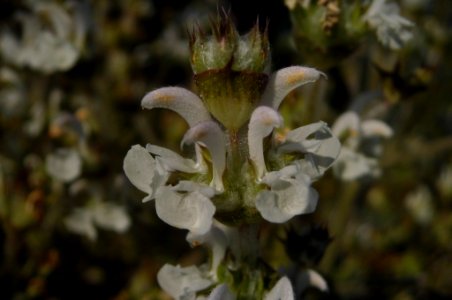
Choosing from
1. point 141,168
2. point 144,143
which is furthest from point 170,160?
point 144,143

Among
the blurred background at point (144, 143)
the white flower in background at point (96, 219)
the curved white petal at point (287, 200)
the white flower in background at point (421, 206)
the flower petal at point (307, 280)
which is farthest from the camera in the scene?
the white flower in background at point (421, 206)

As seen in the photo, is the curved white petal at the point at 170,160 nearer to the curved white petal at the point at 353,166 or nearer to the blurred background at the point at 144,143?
the blurred background at the point at 144,143

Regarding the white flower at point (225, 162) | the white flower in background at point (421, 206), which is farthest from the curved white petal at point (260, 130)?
the white flower in background at point (421, 206)

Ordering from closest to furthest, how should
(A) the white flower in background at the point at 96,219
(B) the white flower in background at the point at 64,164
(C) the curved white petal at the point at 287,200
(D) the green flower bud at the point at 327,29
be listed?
(C) the curved white petal at the point at 287,200, (D) the green flower bud at the point at 327,29, (B) the white flower in background at the point at 64,164, (A) the white flower in background at the point at 96,219

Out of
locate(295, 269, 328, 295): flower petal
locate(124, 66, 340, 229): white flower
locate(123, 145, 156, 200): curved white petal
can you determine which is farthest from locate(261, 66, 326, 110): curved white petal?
locate(295, 269, 328, 295): flower petal

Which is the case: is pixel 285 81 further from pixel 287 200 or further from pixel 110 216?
pixel 110 216

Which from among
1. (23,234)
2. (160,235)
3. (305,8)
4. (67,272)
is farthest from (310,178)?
(160,235)

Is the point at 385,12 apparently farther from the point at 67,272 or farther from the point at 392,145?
the point at 67,272

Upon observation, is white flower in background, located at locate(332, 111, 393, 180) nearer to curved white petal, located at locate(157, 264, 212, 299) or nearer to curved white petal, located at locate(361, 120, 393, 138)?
curved white petal, located at locate(361, 120, 393, 138)
